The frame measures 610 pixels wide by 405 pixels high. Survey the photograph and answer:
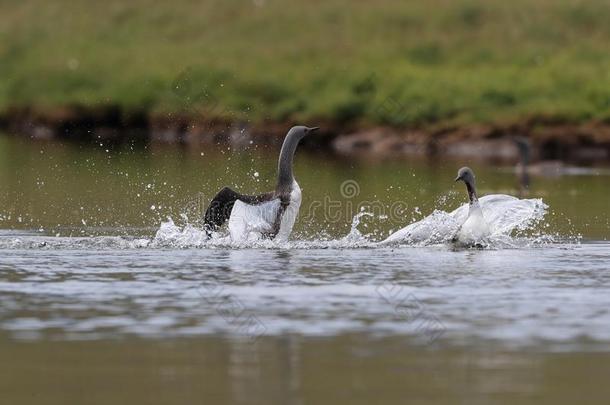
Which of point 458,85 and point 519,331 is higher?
point 458,85

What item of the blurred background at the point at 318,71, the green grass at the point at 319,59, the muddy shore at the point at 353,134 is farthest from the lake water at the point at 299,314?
the green grass at the point at 319,59

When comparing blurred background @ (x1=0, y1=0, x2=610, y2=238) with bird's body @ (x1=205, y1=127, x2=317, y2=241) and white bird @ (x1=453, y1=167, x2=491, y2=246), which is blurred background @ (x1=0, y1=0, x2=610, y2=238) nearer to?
bird's body @ (x1=205, y1=127, x2=317, y2=241)

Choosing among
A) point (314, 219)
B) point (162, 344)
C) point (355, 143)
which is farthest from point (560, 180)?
point (162, 344)

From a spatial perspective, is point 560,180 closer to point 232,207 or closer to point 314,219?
point 314,219

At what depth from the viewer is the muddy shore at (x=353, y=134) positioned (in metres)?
45.0

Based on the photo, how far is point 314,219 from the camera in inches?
958

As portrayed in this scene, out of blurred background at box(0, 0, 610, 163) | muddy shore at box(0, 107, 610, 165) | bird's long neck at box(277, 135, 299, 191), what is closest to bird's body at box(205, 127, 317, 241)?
bird's long neck at box(277, 135, 299, 191)

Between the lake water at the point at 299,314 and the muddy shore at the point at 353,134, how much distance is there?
20.6 metres

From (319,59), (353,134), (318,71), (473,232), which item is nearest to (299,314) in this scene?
(473,232)

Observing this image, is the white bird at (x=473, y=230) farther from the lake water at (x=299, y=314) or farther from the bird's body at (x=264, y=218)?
the bird's body at (x=264, y=218)

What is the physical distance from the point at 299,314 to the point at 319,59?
149ft

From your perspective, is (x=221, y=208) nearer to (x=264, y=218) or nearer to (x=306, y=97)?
(x=264, y=218)

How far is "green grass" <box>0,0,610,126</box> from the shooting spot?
51.3 m

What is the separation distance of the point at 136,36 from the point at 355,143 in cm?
1879
